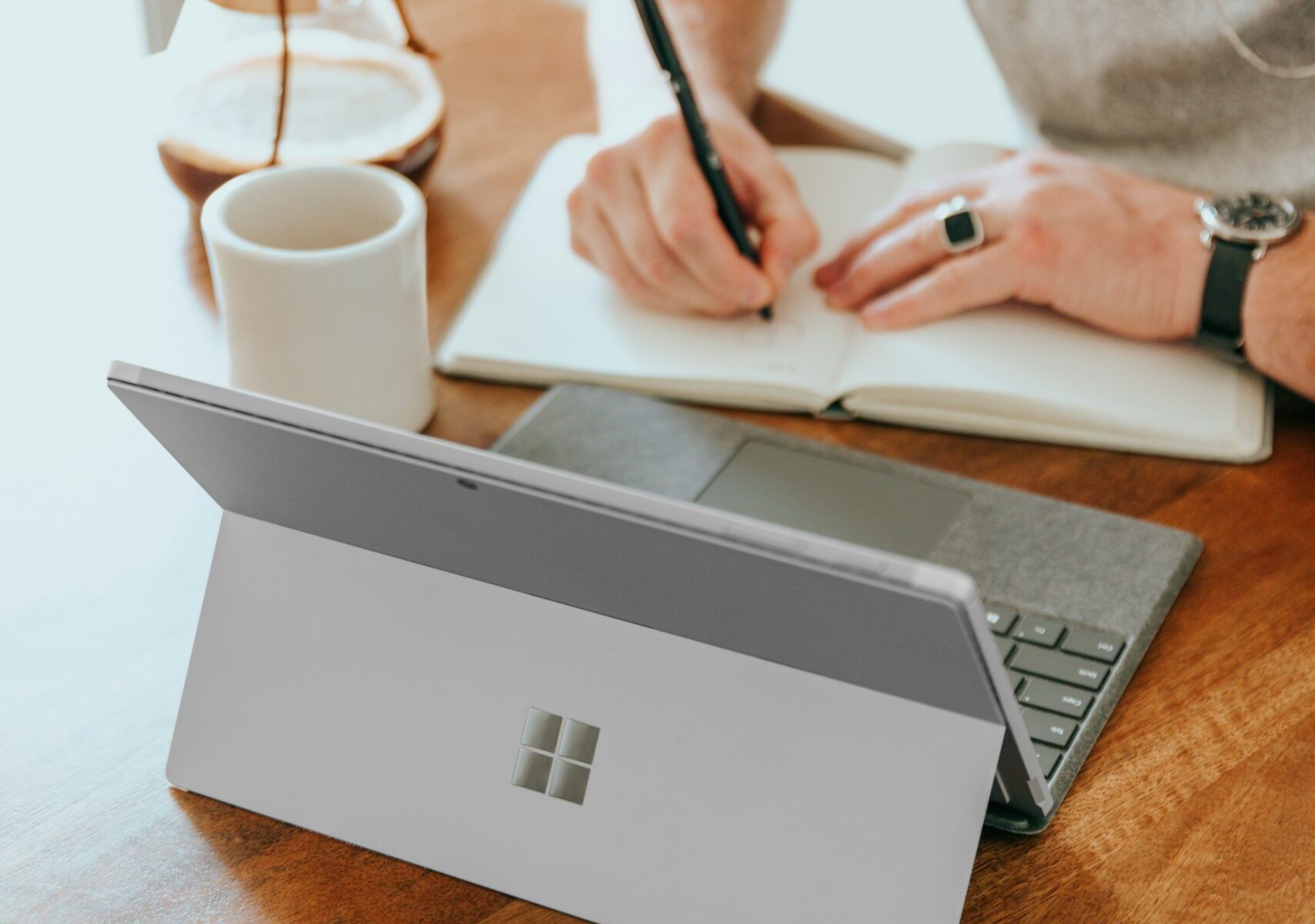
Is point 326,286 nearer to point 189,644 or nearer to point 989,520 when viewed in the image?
point 189,644

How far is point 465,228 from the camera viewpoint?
0.91m

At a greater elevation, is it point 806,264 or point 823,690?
point 823,690

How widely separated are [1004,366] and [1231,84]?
1.03 feet

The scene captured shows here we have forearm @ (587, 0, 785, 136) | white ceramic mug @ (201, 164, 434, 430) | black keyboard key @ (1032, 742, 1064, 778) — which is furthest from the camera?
forearm @ (587, 0, 785, 136)

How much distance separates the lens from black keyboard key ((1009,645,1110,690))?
0.55m

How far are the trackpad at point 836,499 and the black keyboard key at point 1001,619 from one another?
49mm

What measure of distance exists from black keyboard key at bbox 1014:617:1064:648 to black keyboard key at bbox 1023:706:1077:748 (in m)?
0.04

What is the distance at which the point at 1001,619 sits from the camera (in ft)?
1.91

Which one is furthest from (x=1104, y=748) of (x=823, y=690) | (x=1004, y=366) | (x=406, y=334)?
(x=406, y=334)

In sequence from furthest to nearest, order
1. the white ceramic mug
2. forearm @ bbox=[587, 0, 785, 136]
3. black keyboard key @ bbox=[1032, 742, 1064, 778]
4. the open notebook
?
forearm @ bbox=[587, 0, 785, 136] → the open notebook → the white ceramic mug → black keyboard key @ bbox=[1032, 742, 1064, 778]

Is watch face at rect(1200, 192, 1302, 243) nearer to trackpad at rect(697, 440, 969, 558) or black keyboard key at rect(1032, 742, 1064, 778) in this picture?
trackpad at rect(697, 440, 969, 558)

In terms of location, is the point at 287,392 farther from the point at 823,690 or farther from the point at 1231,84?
the point at 1231,84

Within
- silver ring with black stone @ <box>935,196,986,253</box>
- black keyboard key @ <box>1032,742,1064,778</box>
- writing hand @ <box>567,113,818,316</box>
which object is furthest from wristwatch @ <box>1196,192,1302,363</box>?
black keyboard key @ <box>1032,742,1064,778</box>

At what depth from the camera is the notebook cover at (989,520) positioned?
1.96 ft
